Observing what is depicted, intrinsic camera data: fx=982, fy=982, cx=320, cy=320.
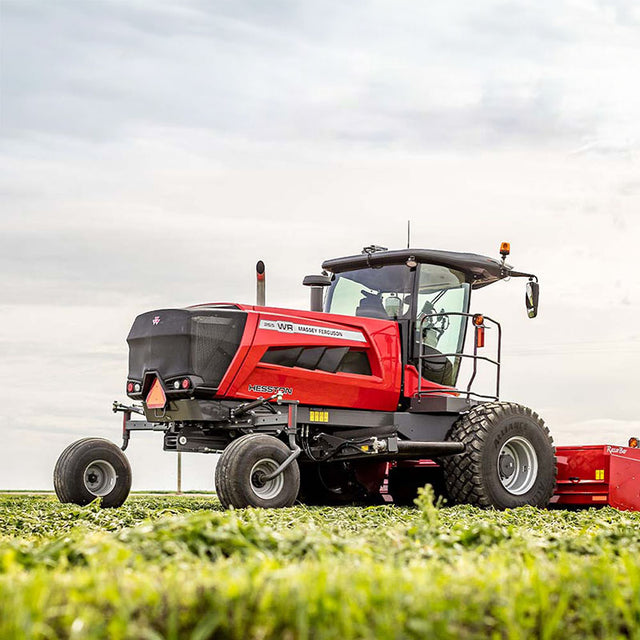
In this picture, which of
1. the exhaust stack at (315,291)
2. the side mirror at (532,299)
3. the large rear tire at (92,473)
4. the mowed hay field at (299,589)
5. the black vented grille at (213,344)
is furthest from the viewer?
the side mirror at (532,299)

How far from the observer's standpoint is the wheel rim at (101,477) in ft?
38.1

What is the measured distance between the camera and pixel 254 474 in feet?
33.6

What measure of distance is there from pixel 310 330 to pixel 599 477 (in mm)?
4539

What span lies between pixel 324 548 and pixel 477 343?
26.9ft

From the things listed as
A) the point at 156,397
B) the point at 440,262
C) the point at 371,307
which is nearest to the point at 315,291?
the point at 371,307

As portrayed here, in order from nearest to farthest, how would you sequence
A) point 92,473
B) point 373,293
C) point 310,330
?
point 310,330 → point 92,473 → point 373,293

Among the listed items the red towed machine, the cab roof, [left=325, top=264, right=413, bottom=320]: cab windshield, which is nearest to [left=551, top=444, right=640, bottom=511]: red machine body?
the red towed machine

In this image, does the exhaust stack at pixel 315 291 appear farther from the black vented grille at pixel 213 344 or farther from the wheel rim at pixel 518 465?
the wheel rim at pixel 518 465

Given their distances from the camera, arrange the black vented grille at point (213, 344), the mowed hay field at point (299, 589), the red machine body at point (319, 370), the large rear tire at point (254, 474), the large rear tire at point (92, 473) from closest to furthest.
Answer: the mowed hay field at point (299, 589) < the large rear tire at point (254, 474) < the black vented grille at point (213, 344) < the red machine body at point (319, 370) < the large rear tire at point (92, 473)

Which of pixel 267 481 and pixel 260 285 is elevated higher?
pixel 260 285

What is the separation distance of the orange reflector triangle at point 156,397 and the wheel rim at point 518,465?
4.38 meters

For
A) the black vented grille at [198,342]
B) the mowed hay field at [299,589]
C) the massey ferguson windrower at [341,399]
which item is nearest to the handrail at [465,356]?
the massey ferguson windrower at [341,399]

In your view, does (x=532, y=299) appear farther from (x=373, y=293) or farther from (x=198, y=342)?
(x=198, y=342)

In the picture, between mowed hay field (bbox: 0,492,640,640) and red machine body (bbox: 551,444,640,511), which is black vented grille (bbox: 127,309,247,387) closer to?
red machine body (bbox: 551,444,640,511)
